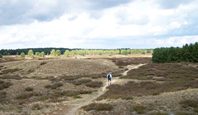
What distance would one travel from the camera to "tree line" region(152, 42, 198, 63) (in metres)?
133

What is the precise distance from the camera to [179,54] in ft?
458

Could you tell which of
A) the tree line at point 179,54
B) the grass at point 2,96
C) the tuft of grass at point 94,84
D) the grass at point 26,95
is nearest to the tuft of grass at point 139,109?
the grass at point 26,95

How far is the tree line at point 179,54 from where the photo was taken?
436ft

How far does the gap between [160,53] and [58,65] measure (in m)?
50.8

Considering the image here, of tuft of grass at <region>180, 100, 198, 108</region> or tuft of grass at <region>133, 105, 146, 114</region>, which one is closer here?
tuft of grass at <region>133, 105, 146, 114</region>

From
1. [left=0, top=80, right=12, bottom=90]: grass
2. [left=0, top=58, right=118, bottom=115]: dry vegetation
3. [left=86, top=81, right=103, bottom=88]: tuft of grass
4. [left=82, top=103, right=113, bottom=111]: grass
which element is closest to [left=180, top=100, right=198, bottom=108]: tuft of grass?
[left=82, top=103, right=113, bottom=111]: grass

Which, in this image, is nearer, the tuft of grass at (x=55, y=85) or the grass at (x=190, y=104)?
the grass at (x=190, y=104)

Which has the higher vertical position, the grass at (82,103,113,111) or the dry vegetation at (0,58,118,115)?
the grass at (82,103,113,111)

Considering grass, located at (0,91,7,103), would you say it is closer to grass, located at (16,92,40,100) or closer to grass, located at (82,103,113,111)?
grass, located at (16,92,40,100)

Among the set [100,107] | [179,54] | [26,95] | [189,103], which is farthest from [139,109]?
[179,54]

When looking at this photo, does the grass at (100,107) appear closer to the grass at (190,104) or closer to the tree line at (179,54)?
the grass at (190,104)

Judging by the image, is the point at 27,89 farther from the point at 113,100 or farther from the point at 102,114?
the point at 102,114

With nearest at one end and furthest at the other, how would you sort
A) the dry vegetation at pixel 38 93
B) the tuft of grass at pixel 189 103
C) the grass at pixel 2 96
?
the tuft of grass at pixel 189 103 < the dry vegetation at pixel 38 93 < the grass at pixel 2 96

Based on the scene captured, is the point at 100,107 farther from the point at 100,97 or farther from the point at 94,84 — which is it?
the point at 94,84
